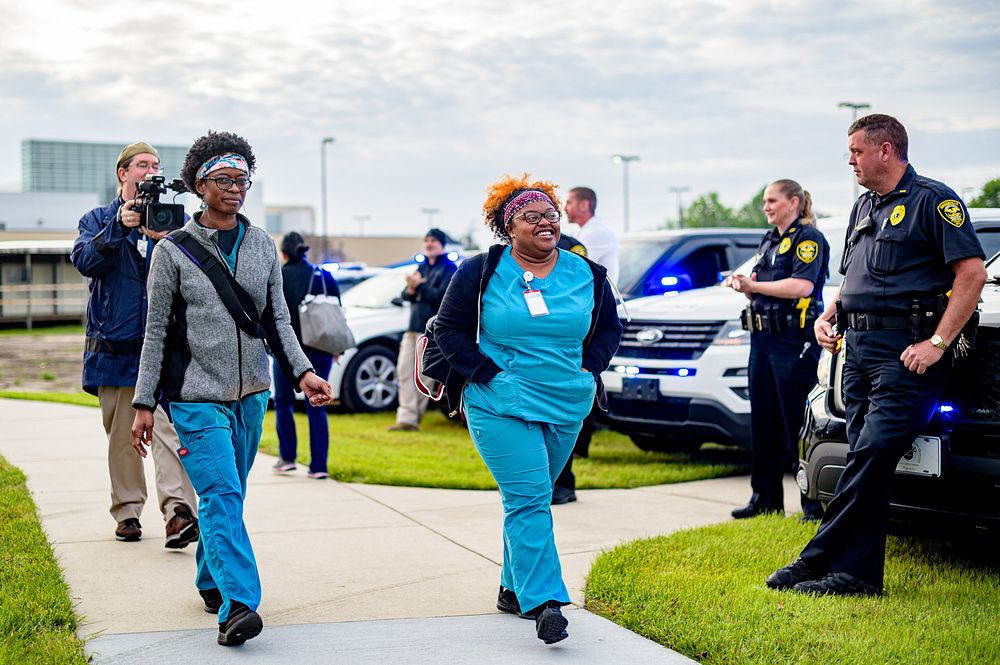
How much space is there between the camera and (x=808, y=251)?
6496 mm

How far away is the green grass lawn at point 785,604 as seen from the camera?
409 centimetres

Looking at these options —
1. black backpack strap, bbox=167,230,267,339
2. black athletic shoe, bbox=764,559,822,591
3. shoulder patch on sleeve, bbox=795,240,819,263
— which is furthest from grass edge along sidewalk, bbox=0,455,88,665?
shoulder patch on sleeve, bbox=795,240,819,263

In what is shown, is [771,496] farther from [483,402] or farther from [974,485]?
[483,402]

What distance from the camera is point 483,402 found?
4.50m

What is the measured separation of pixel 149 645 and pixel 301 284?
4.61 metres

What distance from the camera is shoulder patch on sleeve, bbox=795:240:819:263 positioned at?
6492 mm

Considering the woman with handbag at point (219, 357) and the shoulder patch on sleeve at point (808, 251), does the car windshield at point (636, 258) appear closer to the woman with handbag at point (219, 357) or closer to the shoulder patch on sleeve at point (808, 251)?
the shoulder patch on sleeve at point (808, 251)

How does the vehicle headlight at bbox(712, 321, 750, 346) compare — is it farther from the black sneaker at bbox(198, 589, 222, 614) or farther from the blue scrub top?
the black sneaker at bbox(198, 589, 222, 614)

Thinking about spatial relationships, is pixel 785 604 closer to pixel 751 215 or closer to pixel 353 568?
pixel 353 568

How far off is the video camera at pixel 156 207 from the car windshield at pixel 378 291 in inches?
287

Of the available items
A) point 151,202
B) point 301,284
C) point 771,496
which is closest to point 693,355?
point 771,496

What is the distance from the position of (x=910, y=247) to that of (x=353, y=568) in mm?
2976

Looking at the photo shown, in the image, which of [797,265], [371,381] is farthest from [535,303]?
[371,381]

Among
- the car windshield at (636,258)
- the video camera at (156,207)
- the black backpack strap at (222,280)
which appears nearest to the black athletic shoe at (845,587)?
the black backpack strap at (222,280)
